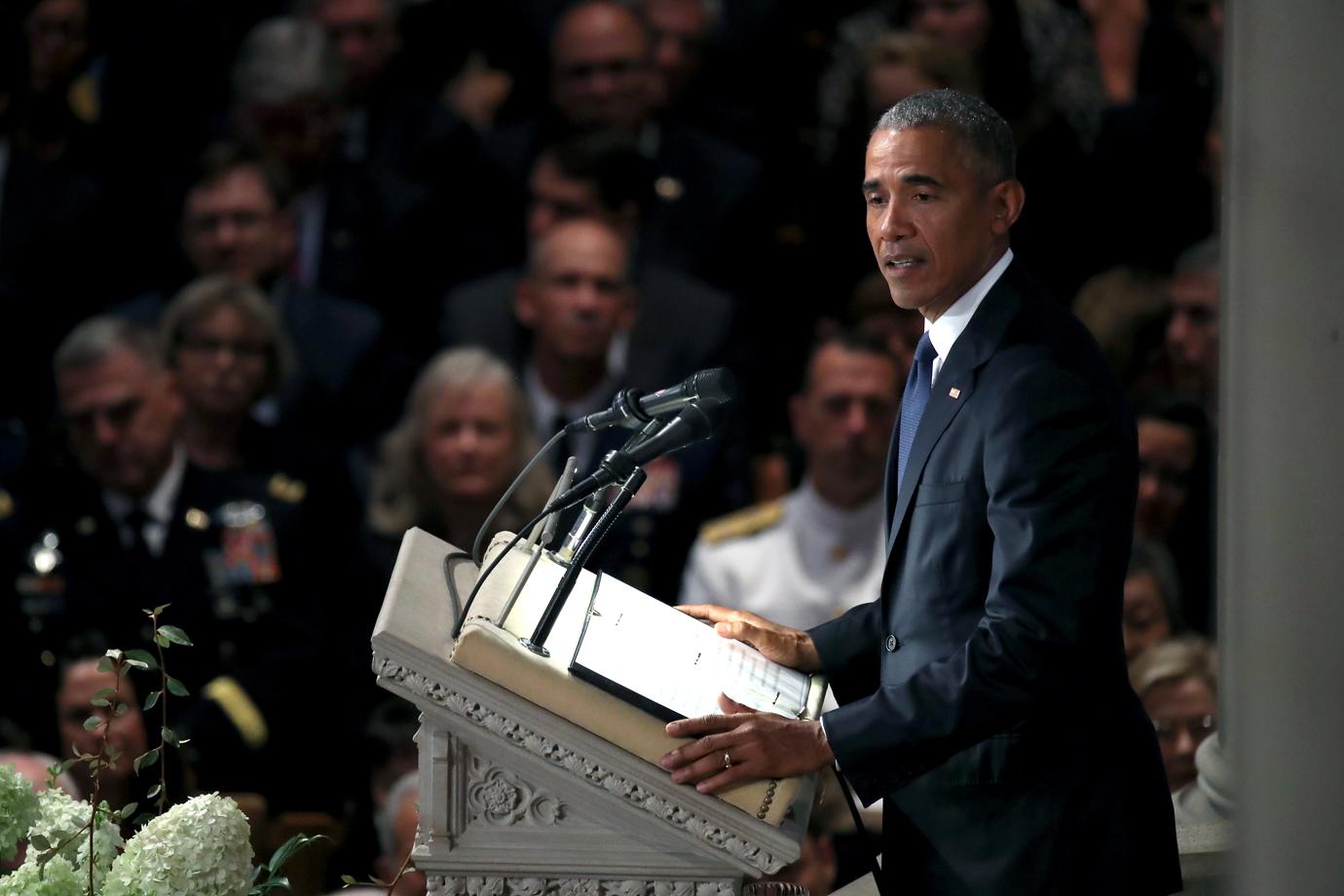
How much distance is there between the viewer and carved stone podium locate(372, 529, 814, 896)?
195 cm

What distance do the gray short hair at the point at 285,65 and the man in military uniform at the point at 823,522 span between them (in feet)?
6.46

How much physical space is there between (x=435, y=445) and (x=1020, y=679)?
345cm

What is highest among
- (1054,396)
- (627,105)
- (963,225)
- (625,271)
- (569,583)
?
(627,105)

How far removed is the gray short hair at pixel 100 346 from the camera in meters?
5.37

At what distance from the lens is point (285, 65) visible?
19.6ft

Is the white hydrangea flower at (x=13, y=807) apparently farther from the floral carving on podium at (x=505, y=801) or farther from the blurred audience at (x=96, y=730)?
the blurred audience at (x=96, y=730)

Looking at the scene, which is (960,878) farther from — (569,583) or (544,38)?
(544,38)

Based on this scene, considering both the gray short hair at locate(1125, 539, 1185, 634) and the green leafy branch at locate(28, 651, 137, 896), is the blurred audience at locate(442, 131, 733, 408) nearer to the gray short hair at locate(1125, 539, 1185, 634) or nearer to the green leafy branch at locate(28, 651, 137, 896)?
the gray short hair at locate(1125, 539, 1185, 634)

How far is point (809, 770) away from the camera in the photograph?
6.60ft

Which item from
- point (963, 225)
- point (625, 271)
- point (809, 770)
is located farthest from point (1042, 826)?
point (625, 271)

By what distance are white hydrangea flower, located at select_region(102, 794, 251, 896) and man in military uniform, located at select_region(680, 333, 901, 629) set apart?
120 inches

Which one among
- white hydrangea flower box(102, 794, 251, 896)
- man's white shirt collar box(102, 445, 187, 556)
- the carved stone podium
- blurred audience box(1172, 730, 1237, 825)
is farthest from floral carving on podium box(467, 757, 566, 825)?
man's white shirt collar box(102, 445, 187, 556)

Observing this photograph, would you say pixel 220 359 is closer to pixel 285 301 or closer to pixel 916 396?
Answer: pixel 285 301

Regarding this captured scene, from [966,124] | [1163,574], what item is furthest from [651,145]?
[966,124]
